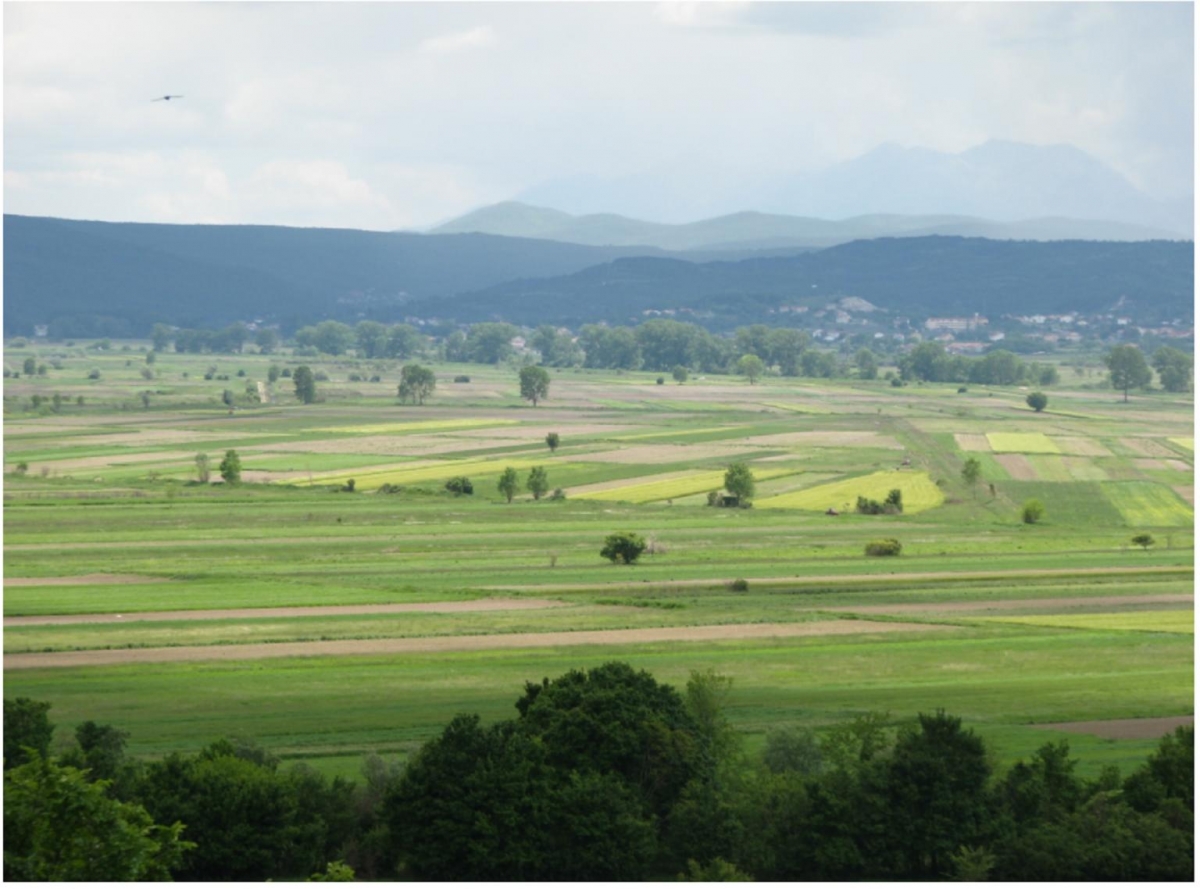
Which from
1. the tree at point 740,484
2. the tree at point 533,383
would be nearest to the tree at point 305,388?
the tree at point 533,383

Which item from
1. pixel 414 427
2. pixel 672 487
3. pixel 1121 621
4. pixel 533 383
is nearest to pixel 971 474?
pixel 672 487

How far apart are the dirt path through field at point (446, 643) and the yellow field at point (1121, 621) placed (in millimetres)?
3224

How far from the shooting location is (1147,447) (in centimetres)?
9631

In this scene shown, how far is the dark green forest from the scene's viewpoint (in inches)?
939

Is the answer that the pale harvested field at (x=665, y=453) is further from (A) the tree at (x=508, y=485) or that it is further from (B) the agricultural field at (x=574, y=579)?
(A) the tree at (x=508, y=485)

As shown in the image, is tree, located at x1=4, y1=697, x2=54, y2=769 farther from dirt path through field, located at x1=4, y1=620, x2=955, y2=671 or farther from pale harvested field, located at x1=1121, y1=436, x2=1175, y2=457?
pale harvested field, located at x1=1121, y1=436, x2=1175, y2=457

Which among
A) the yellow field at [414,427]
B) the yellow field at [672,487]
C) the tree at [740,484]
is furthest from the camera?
the yellow field at [414,427]

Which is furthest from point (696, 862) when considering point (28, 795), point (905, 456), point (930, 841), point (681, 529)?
point (905, 456)

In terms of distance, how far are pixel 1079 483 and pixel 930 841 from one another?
2282 inches

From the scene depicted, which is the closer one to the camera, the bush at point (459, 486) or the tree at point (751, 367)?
the bush at point (459, 486)

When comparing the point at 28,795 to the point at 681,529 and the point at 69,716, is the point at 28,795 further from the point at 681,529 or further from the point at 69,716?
the point at 681,529

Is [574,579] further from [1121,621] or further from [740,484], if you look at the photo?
[740,484]

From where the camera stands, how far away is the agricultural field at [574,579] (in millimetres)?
35719

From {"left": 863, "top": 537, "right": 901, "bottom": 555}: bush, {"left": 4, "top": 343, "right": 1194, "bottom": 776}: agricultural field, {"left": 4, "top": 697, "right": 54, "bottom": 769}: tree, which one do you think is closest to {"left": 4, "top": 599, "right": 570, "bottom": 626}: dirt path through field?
{"left": 4, "top": 343, "right": 1194, "bottom": 776}: agricultural field
